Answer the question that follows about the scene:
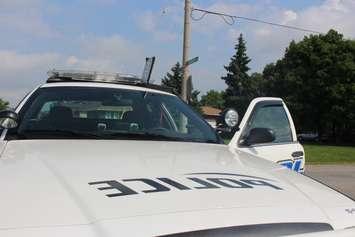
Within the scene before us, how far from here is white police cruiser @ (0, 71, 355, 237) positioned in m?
2.26

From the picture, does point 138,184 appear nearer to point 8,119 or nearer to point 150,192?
point 150,192

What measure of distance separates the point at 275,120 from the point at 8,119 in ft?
9.83

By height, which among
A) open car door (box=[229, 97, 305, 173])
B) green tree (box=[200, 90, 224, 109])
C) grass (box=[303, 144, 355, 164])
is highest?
open car door (box=[229, 97, 305, 173])

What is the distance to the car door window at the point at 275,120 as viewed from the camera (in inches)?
234

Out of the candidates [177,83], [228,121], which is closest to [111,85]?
[228,121]

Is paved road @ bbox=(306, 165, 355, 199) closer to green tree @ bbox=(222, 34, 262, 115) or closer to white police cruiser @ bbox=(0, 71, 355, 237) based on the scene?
white police cruiser @ bbox=(0, 71, 355, 237)

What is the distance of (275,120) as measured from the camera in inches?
245

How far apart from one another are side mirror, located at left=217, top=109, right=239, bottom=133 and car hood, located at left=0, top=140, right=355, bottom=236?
1815 mm

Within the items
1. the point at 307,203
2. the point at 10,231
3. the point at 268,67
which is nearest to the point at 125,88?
the point at 307,203

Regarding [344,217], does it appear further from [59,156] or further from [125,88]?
[125,88]

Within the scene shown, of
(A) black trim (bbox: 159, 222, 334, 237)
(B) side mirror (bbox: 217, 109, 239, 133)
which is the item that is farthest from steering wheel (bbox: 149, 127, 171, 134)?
(A) black trim (bbox: 159, 222, 334, 237)

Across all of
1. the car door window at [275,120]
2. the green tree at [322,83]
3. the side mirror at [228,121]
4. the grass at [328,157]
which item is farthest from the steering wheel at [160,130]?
the green tree at [322,83]

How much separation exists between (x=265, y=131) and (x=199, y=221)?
Answer: 8.70 feet

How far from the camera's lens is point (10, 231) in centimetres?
217
